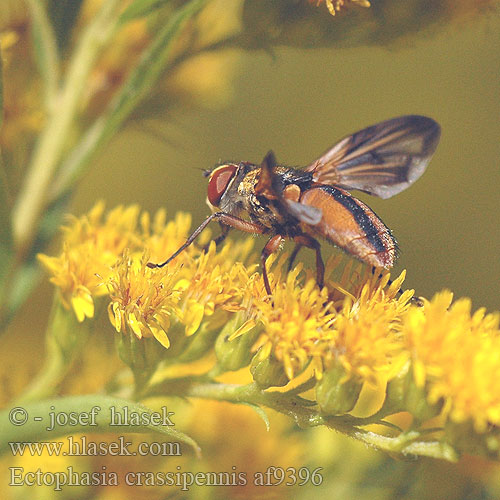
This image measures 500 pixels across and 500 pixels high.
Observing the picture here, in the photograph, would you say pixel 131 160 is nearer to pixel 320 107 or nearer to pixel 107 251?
pixel 320 107

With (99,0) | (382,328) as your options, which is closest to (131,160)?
(99,0)

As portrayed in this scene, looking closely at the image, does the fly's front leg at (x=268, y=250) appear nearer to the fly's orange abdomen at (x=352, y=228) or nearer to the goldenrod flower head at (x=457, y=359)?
the fly's orange abdomen at (x=352, y=228)

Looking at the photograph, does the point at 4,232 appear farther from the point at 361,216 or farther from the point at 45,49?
the point at 361,216

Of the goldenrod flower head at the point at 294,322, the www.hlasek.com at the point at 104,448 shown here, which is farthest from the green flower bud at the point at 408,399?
the www.hlasek.com at the point at 104,448

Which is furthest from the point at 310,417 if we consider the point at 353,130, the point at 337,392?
the point at 353,130

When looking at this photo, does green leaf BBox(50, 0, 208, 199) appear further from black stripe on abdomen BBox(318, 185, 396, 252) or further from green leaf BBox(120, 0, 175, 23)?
black stripe on abdomen BBox(318, 185, 396, 252)
